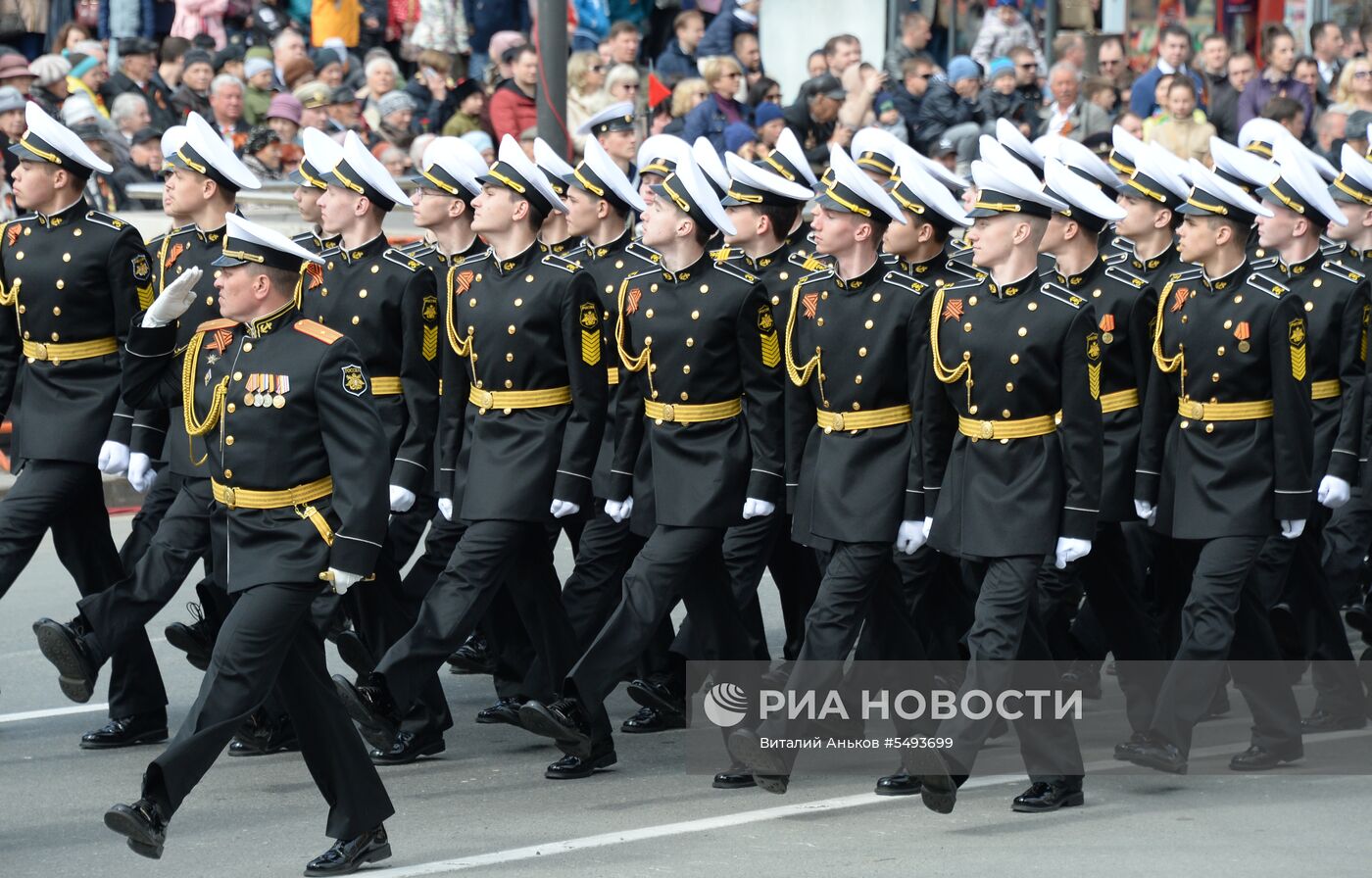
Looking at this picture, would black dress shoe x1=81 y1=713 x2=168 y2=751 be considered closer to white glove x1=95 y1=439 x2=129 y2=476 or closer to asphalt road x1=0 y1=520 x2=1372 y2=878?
asphalt road x1=0 y1=520 x2=1372 y2=878

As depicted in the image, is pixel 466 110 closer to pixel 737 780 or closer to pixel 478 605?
pixel 478 605

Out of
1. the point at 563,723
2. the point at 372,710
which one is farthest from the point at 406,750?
the point at 563,723

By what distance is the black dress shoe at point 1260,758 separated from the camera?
805cm

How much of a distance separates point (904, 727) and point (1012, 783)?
15.4 inches

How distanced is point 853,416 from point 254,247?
2.13 meters

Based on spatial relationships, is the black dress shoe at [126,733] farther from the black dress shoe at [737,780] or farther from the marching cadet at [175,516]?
the black dress shoe at [737,780]

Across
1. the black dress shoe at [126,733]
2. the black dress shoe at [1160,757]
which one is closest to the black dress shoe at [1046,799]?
the black dress shoe at [1160,757]

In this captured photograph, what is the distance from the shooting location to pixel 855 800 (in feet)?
25.0

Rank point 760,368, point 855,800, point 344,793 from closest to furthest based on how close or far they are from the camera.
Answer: point 344,793 < point 855,800 < point 760,368

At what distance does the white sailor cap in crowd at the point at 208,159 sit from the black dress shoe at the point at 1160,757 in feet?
11.9

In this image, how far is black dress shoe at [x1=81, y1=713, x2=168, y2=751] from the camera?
8.47 meters

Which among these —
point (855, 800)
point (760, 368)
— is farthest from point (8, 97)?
point (855, 800)

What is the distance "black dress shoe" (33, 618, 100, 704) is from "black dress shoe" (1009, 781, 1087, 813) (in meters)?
2.99

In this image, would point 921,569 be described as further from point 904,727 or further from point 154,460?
point 154,460
